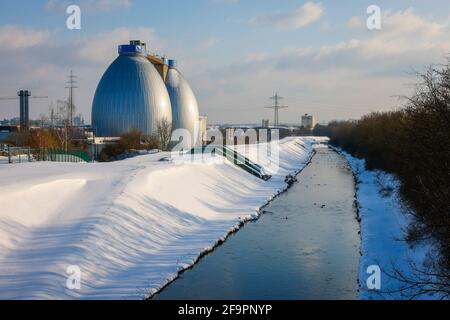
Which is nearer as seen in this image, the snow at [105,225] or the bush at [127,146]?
the snow at [105,225]

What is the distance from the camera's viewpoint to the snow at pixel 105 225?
11326 mm

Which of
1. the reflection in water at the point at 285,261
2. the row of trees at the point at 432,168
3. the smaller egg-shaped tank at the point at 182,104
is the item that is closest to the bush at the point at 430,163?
the row of trees at the point at 432,168

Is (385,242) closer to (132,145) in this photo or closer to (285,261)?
(285,261)

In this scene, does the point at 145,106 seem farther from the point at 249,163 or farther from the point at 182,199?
the point at 182,199

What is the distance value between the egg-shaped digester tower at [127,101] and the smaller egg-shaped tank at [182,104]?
8.18 metres

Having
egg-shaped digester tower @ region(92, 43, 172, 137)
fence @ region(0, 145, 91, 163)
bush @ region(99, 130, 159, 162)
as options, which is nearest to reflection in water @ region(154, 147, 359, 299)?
fence @ region(0, 145, 91, 163)

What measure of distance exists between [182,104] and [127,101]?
12.2 m

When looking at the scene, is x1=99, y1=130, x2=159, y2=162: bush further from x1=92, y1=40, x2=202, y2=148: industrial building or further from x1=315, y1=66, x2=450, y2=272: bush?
x1=315, y1=66, x2=450, y2=272: bush

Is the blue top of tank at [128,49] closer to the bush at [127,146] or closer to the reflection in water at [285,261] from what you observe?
the bush at [127,146]

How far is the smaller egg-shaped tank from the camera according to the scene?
2490 inches

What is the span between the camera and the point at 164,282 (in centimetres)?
1191

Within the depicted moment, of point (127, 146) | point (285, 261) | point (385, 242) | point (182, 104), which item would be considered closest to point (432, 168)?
point (385, 242)
